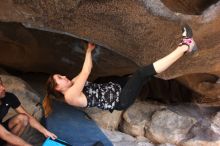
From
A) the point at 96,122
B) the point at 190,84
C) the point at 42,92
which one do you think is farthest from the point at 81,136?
the point at 190,84

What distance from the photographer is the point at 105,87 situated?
12.6 feet

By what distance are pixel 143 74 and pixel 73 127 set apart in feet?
6.83

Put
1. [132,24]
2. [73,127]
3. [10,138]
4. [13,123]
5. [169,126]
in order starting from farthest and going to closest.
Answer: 1. [169,126]
2. [73,127]
3. [13,123]
4. [10,138]
5. [132,24]

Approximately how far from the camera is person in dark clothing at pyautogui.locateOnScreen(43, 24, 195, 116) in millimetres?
3486

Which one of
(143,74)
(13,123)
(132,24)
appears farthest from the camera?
(13,123)

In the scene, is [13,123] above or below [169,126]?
above

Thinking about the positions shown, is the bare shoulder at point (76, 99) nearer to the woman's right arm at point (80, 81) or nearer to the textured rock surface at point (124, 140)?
the woman's right arm at point (80, 81)

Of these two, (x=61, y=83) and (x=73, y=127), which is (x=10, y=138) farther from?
(x=73, y=127)

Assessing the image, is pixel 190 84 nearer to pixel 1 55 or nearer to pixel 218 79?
pixel 218 79

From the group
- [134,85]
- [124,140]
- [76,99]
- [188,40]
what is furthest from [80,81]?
[124,140]

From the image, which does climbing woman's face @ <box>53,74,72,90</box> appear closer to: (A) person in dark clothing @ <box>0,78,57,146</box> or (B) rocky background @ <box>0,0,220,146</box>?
(B) rocky background @ <box>0,0,220,146</box>

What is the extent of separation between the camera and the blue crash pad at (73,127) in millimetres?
A: 5148

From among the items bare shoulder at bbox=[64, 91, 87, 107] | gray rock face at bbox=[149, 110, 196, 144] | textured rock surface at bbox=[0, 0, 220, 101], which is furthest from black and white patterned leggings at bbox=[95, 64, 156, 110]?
gray rock face at bbox=[149, 110, 196, 144]

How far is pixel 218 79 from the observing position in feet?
15.9
